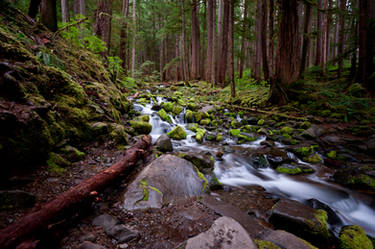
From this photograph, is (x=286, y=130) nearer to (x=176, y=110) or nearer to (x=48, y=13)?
(x=176, y=110)

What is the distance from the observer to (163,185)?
2803 millimetres

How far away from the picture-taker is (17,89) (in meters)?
2.47

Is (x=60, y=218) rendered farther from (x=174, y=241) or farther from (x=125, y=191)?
(x=174, y=241)

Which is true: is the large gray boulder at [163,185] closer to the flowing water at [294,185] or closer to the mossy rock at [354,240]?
the flowing water at [294,185]

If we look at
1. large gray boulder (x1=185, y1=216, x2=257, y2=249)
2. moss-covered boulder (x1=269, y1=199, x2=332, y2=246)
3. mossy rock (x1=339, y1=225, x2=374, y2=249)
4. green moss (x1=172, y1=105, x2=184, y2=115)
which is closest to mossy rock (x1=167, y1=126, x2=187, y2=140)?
green moss (x1=172, y1=105, x2=184, y2=115)

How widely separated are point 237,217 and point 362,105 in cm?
770

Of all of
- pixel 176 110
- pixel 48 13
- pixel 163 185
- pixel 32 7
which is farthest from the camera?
pixel 176 110

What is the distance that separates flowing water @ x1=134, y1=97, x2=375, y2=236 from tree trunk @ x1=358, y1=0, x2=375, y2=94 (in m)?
5.44

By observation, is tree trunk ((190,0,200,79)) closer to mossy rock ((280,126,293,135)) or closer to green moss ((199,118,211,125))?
green moss ((199,118,211,125))

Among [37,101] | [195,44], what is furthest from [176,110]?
[195,44]

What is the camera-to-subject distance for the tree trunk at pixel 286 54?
7.60m

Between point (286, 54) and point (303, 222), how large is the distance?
310 inches

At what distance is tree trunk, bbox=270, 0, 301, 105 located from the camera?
7.60m

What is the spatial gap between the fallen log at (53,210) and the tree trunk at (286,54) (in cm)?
819
